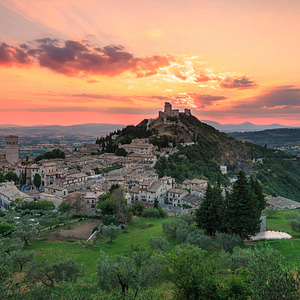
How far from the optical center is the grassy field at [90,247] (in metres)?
23.9

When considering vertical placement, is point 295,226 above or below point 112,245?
above

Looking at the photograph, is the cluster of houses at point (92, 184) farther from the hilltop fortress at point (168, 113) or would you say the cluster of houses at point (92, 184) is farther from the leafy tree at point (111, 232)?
the hilltop fortress at point (168, 113)

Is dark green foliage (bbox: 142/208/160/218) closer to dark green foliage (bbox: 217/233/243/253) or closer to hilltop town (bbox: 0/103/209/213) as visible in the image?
hilltop town (bbox: 0/103/209/213)

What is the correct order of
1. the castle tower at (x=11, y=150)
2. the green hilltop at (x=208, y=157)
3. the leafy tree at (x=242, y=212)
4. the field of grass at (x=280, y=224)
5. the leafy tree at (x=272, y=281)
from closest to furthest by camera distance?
1. the leafy tree at (x=272, y=281)
2. the leafy tree at (x=242, y=212)
3. the field of grass at (x=280, y=224)
4. the castle tower at (x=11, y=150)
5. the green hilltop at (x=208, y=157)

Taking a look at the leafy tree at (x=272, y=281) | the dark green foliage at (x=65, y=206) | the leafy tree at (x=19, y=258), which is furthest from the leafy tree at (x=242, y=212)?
the dark green foliage at (x=65, y=206)

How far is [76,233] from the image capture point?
33125 millimetres

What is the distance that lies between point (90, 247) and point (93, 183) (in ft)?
89.0

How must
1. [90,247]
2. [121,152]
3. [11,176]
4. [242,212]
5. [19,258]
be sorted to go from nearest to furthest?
[19,258]
[242,212]
[90,247]
[11,176]
[121,152]

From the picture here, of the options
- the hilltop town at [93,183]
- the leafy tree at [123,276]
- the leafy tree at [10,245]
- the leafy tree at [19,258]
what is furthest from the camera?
the hilltop town at [93,183]

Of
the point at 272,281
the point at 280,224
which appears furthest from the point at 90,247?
the point at 280,224

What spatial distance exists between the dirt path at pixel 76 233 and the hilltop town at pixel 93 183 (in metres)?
7.97

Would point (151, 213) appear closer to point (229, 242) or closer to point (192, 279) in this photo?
point (229, 242)

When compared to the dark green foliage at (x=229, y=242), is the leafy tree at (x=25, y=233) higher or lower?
lower

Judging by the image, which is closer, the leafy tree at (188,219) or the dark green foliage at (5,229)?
Result: the dark green foliage at (5,229)
